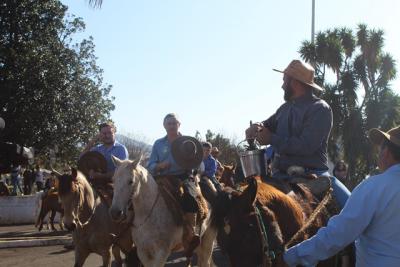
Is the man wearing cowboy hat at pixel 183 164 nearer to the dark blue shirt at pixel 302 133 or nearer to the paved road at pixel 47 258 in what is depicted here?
the dark blue shirt at pixel 302 133

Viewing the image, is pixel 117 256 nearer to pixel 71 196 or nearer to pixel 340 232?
pixel 71 196

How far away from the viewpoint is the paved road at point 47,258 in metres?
10.9

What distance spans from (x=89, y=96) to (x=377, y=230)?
82.4 feet

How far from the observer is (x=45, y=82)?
25.2m

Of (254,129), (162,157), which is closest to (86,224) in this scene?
(162,157)

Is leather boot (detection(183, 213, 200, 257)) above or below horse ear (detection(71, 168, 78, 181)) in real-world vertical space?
below

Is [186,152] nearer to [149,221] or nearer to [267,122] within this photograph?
[149,221]

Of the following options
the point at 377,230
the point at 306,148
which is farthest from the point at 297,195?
the point at 377,230

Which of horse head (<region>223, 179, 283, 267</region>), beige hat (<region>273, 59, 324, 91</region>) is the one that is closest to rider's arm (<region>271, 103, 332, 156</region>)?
A: beige hat (<region>273, 59, 324, 91</region>)

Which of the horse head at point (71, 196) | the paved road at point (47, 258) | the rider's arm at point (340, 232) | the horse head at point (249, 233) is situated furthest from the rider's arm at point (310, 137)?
the paved road at point (47, 258)

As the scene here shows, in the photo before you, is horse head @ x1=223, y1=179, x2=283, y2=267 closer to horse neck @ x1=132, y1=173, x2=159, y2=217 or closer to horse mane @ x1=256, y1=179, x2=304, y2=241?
horse mane @ x1=256, y1=179, x2=304, y2=241

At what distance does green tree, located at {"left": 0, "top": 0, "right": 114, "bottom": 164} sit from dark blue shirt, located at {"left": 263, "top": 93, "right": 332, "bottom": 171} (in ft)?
71.5

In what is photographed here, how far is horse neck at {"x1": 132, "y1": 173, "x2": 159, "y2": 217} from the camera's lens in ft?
21.2

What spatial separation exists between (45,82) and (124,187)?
20.4 meters
